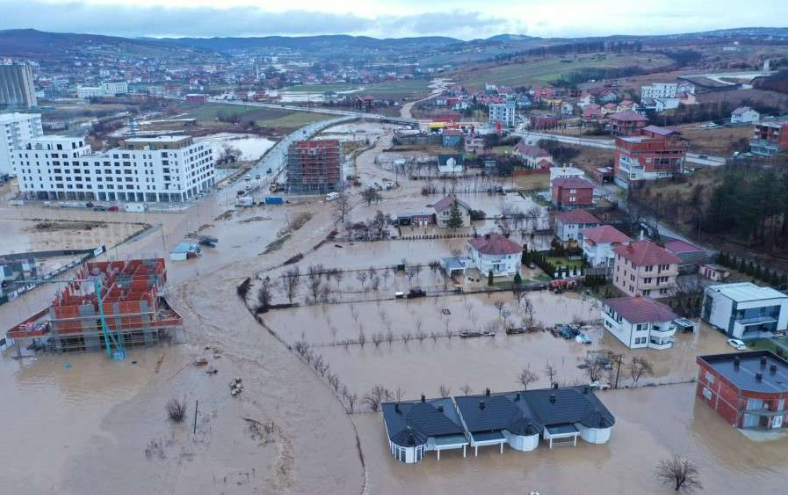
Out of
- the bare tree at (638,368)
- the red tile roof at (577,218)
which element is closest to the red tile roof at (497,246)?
the red tile roof at (577,218)

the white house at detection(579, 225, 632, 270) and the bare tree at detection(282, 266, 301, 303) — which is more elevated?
the white house at detection(579, 225, 632, 270)

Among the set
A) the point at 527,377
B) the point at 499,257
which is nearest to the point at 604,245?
the point at 499,257

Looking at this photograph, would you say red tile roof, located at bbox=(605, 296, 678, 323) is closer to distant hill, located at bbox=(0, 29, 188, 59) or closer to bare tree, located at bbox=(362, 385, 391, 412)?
bare tree, located at bbox=(362, 385, 391, 412)

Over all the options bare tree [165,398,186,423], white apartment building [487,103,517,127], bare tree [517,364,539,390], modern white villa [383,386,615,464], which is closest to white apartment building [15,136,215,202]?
bare tree [165,398,186,423]

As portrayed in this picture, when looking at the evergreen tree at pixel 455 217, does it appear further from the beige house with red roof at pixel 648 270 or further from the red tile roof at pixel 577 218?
the beige house with red roof at pixel 648 270

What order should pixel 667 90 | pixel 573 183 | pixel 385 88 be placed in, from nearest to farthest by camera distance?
pixel 573 183, pixel 667 90, pixel 385 88

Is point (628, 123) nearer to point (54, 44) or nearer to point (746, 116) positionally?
point (746, 116)
